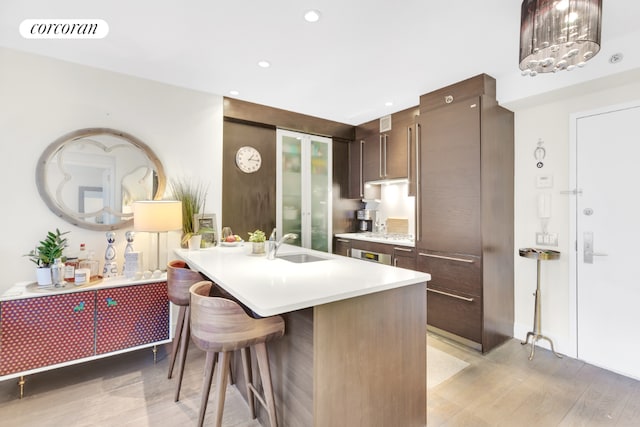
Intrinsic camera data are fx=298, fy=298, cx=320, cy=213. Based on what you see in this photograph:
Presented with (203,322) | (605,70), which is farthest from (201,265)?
(605,70)

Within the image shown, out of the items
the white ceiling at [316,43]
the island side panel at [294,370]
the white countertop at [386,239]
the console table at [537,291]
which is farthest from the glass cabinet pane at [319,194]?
the island side panel at [294,370]

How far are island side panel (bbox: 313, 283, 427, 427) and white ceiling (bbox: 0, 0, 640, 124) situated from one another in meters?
1.77

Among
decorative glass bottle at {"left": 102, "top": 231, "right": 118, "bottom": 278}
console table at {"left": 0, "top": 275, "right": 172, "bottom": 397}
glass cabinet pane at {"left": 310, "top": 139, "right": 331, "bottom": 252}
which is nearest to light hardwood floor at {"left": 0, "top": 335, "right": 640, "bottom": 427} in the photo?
console table at {"left": 0, "top": 275, "right": 172, "bottom": 397}

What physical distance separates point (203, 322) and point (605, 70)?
10.8ft

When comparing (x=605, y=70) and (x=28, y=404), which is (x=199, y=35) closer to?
(x=28, y=404)

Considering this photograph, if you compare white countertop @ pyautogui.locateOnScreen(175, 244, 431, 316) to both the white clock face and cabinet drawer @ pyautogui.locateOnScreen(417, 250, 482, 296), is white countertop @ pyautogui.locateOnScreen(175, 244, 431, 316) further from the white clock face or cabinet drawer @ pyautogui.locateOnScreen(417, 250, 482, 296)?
the white clock face

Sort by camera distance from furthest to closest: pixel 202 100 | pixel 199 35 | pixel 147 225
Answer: pixel 202 100
pixel 147 225
pixel 199 35

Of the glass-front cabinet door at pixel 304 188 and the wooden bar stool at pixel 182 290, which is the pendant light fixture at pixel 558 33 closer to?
the wooden bar stool at pixel 182 290

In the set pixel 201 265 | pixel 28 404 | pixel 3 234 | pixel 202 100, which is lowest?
pixel 28 404

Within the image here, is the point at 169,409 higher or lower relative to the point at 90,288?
lower

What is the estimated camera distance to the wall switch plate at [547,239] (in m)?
2.79

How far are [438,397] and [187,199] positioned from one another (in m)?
2.83

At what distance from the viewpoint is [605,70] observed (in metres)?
2.28

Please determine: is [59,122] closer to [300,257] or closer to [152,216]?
[152,216]
